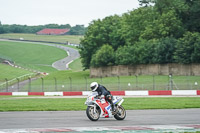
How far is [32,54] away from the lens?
146 m

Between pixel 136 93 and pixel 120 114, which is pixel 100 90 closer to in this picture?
pixel 120 114

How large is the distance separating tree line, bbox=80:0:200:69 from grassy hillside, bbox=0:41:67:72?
32891 mm

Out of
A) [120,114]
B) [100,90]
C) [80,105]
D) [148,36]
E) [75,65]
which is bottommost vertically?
[80,105]

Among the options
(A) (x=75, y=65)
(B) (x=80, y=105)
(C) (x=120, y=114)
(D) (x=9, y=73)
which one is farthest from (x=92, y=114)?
(A) (x=75, y=65)

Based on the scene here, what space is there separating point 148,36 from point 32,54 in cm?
7040

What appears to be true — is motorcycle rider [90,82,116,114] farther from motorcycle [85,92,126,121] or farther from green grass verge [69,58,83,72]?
green grass verge [69,58,83,72]

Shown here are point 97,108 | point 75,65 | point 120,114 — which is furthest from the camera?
point 75,65

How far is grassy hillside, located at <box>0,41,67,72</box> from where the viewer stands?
132000 mm

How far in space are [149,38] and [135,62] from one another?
867 centimetres

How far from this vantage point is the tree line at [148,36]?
69.3m

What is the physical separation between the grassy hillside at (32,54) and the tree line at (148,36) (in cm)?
3289

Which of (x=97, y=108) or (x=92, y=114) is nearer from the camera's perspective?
(x=92, y=114)

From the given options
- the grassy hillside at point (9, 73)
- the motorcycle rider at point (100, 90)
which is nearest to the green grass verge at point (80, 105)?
the motorcycle rider at point (100, 90)

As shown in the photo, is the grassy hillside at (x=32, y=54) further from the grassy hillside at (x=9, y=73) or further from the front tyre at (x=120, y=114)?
the front tyre at (x=120, y=114)
